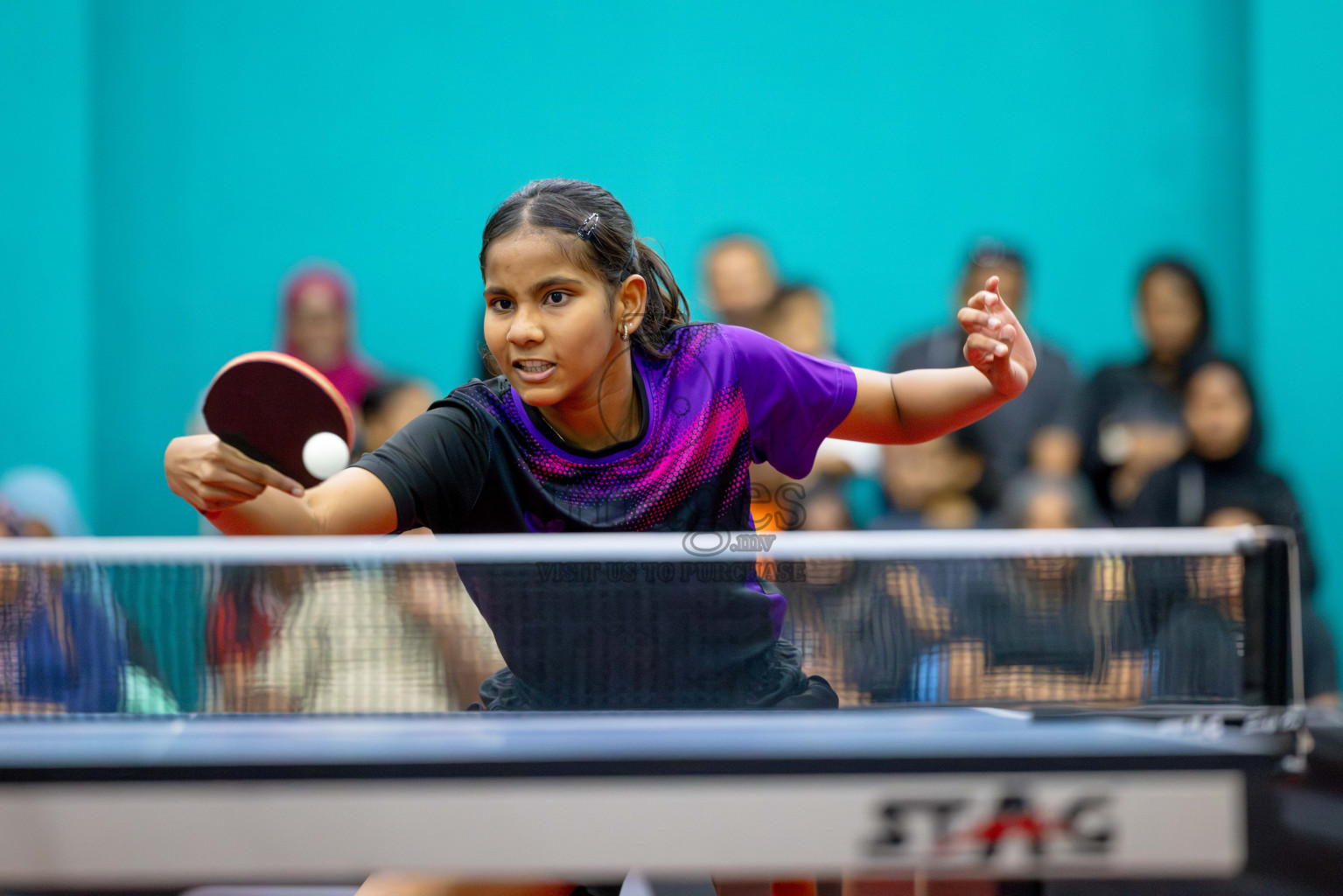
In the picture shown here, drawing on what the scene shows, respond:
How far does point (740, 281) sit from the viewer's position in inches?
168

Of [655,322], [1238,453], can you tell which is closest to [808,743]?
[655,322]

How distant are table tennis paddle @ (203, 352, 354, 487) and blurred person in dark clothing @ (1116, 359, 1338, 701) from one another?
9.74 feet

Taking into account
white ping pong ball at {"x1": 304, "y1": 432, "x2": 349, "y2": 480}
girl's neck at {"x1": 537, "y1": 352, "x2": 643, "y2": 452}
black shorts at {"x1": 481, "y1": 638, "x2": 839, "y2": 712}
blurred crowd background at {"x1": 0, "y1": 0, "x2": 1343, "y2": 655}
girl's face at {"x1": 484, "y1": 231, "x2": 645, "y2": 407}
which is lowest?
black shorts at {"x1": 481, "y1": 638, "x2": 839, "y2": 712}

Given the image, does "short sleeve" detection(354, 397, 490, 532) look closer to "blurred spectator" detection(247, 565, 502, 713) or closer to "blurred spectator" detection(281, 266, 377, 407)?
"blurred spectator" detection(247, 565, 502, 713)

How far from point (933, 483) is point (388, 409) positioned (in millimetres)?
1692

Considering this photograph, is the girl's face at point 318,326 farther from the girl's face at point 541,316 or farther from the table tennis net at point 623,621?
the table tennis net at point 623,621

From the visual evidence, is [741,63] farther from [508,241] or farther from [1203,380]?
[508,241]

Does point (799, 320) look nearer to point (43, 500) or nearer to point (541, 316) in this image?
point (541, 316)

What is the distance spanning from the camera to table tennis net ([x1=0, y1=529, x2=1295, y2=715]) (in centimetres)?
155

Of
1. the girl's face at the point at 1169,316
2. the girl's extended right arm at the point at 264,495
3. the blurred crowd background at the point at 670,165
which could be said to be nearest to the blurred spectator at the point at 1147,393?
the girl's face at the point at 1169,316

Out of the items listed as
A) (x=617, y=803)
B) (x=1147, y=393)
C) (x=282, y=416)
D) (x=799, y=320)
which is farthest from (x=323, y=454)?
(x=1147, y=393)

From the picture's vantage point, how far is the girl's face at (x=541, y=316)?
176 cm

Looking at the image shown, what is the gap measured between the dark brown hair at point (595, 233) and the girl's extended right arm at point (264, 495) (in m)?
0.37

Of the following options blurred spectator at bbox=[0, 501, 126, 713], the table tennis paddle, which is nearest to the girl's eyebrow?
the table tennis paddle
